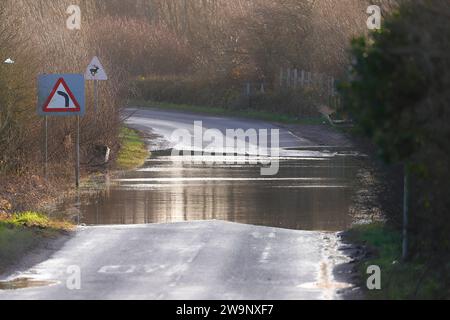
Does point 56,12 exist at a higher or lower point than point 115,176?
higher

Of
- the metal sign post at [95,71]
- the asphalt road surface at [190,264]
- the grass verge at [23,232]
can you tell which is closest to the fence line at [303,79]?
the metal sign post at [95,71]

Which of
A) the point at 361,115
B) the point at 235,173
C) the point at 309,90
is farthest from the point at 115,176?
the point at 309,90

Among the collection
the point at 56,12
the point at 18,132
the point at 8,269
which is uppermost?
the point at 56,12

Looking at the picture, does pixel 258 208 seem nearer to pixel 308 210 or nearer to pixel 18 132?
pixel 308 210

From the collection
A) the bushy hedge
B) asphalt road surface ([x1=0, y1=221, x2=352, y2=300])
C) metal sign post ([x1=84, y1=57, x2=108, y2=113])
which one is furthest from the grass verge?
metal sign post ([x1=84, y1=57, x2=108, y2=113])

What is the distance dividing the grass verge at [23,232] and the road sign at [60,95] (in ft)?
14.1

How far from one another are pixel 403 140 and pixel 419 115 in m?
0.27

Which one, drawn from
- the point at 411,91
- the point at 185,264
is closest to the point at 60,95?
the point at 185,264

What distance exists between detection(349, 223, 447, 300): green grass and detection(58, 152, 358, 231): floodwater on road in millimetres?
1869

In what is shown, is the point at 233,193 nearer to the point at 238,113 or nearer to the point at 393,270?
the point at 393,270

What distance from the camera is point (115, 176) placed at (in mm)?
26828

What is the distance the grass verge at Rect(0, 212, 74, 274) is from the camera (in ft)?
49.7

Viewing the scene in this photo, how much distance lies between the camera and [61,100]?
75.1ft

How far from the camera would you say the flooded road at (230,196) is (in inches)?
766
